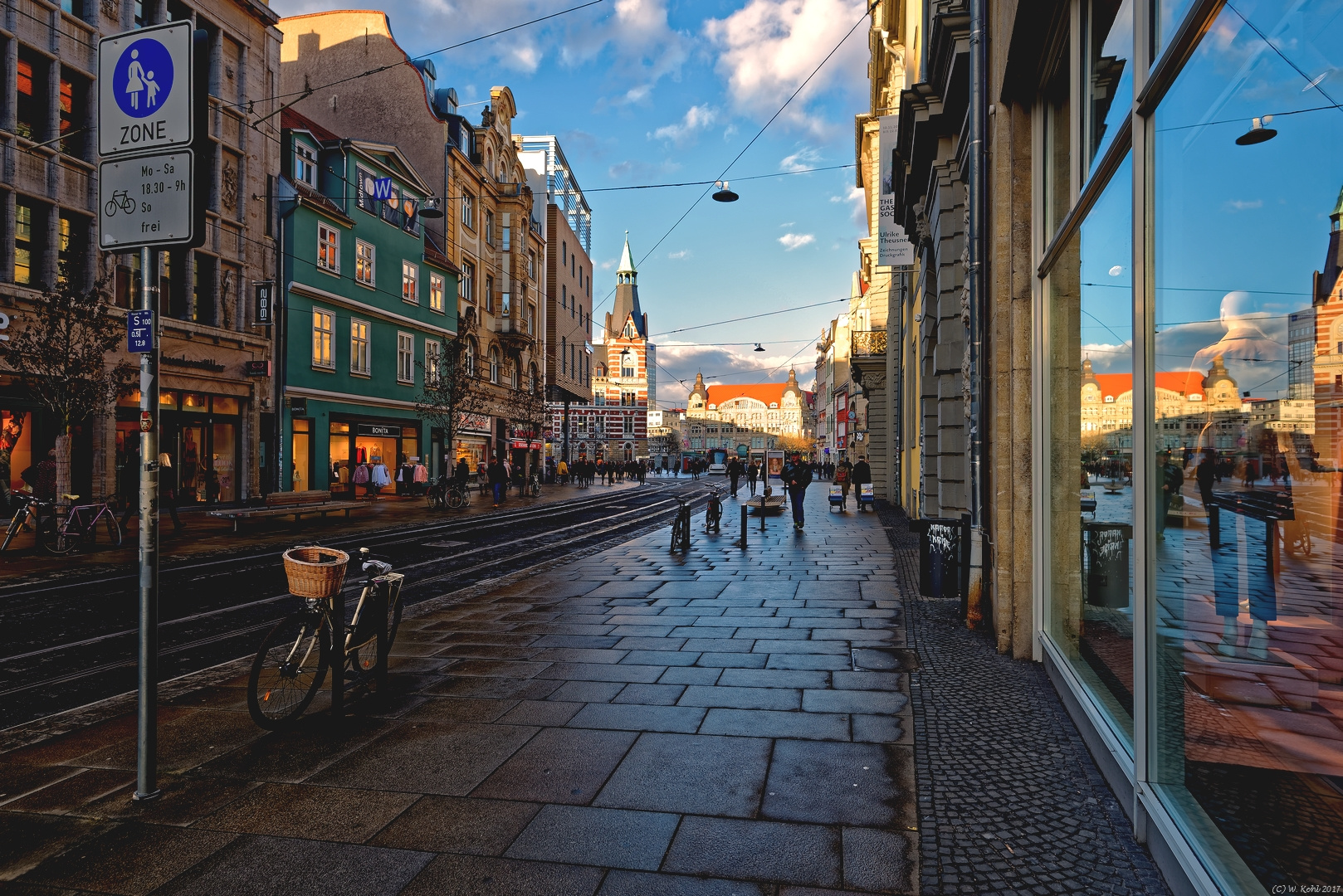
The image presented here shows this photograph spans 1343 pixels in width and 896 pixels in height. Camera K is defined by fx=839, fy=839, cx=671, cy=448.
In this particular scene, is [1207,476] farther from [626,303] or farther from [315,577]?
[626,303]

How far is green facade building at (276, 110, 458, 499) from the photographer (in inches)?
1049

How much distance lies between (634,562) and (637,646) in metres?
5.97

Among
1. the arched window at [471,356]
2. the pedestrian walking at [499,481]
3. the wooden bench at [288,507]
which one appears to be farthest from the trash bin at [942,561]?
the arched window at [471,356]

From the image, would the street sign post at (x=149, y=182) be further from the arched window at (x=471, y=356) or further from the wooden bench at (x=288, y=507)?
the arched window at (x=471, y=356)

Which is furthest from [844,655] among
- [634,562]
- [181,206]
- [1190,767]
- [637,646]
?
[634,562]

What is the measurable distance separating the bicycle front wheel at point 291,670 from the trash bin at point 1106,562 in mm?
4468

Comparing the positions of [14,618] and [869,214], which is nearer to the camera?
[14,618]

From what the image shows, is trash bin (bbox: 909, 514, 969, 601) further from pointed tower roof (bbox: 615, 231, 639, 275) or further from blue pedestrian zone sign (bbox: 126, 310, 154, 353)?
pointed tower roof (bbox: 615, 231, 639, 275)

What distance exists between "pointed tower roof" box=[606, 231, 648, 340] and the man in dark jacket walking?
8647 centimetres

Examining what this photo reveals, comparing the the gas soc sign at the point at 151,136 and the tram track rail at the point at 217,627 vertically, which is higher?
the the gas soc sign at the point at 151,136

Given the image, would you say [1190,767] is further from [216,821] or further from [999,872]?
[216,821]

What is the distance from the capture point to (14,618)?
8.29m

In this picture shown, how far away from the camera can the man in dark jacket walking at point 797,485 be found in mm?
19391

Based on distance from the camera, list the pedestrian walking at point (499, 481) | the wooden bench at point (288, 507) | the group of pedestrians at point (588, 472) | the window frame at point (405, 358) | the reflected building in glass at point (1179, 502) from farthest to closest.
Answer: the group of pedestrians at point (588, 472)
the window frame at point (405, 358)
the pedestrian walking at point (499, 481)
the wooden bench at point (288, 507)
the reflected building in glass at point (1179, 502)
